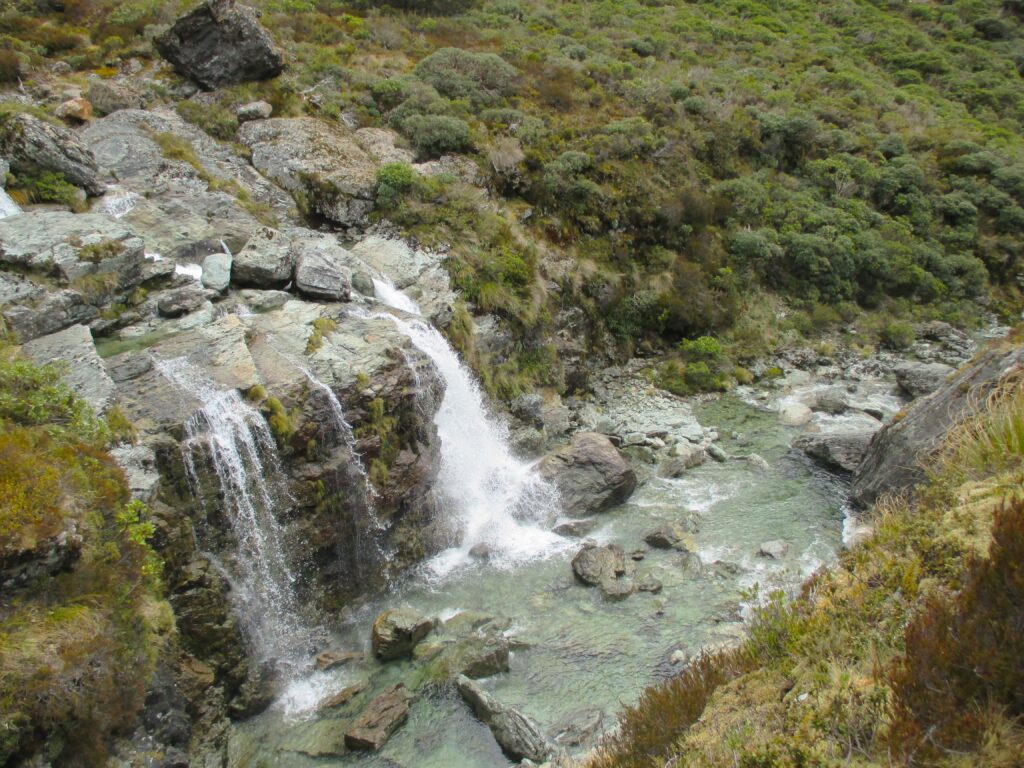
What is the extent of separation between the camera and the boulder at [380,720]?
7.92 meters

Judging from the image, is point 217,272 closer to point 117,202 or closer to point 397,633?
point 117,202

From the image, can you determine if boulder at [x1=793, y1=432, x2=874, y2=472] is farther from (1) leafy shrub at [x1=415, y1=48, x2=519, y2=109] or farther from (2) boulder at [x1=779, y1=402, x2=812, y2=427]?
(1) leafy shrub at [x1=415, y1=48, x2=519, y2=109]

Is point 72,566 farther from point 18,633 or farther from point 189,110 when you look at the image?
point 189,110

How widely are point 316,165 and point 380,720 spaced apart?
17.2 meters

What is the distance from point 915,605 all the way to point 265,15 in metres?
33.7

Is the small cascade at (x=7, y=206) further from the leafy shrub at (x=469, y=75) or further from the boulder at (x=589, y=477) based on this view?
the leafy shrub at (x=469, y=75)

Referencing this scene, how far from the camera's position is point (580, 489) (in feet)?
45.2

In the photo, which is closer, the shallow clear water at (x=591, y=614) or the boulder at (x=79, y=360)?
the shallow clear water at (x=591, y=614)

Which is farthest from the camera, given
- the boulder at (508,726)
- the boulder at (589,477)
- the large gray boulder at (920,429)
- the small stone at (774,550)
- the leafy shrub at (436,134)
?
the leafy shrub at (436,134)

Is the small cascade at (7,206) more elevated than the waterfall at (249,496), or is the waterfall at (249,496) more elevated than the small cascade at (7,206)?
the small cascade at (7,206)

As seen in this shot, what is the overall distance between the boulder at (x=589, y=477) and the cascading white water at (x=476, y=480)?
36 cm

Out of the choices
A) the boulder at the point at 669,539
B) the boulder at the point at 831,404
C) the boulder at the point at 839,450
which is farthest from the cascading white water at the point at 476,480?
the boulder at the point at 831,404

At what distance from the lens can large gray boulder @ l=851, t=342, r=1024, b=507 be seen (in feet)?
29.0

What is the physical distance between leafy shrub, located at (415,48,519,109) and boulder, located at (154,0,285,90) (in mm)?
6826
